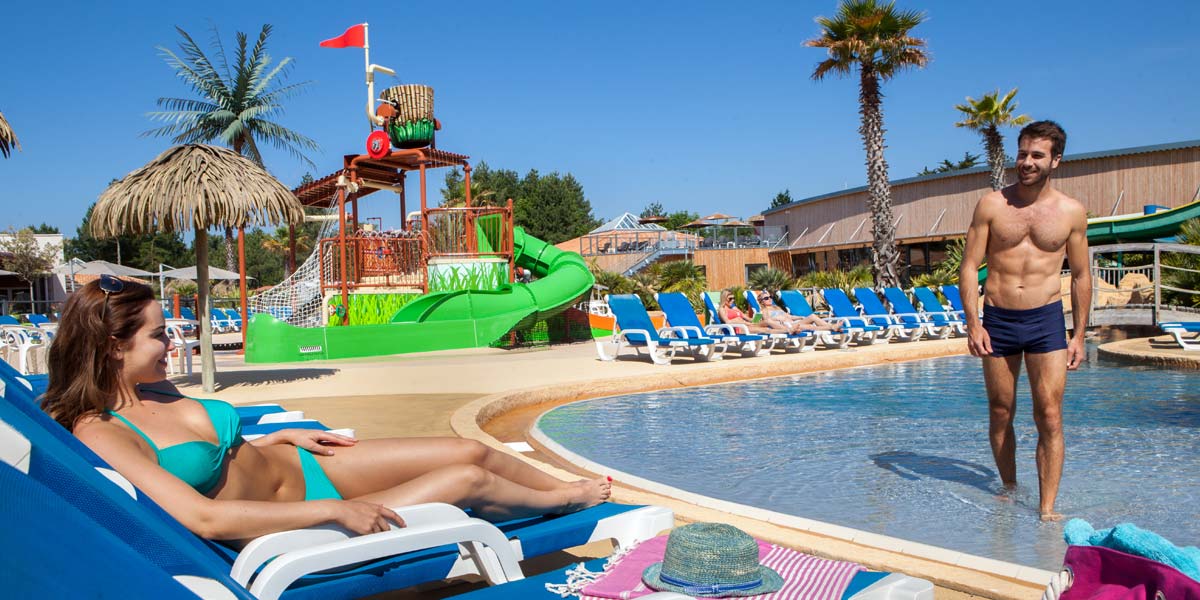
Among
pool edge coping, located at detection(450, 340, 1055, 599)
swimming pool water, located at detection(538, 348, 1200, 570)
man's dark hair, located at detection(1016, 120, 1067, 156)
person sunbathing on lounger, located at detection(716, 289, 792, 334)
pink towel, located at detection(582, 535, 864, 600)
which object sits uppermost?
man's dark hair, located at detection(1016, 120, 1067, 156)

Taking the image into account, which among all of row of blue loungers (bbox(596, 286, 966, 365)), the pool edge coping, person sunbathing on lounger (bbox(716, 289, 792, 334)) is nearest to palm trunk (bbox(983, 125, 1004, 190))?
row of blue loungers (bbox(596, 286, 966, 365))

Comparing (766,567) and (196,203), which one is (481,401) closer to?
(196,203)

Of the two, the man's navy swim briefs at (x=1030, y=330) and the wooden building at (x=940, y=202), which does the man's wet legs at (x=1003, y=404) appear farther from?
the wooden building at (x=940, y=202)

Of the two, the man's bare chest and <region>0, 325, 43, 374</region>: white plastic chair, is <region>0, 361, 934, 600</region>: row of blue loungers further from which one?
<region>0, 325, 43, 374</region>: white plastic chair

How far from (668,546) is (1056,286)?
8.52 feet

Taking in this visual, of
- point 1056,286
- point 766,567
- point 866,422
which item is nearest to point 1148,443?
point 866,422

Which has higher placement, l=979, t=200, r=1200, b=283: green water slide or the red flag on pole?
the red flag on pole

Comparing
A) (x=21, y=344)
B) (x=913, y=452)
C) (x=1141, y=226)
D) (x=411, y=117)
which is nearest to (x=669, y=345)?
(x=913, y=452)

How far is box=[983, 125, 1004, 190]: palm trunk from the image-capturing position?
29312mm

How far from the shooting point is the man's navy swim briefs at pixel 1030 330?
3.65 meters

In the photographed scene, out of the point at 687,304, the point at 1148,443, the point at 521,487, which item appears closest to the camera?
the point at 521,487

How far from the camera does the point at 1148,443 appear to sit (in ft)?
17.6

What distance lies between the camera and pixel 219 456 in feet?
7.31

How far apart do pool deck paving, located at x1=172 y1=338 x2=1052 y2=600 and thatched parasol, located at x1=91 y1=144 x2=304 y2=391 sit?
67.1 inches
